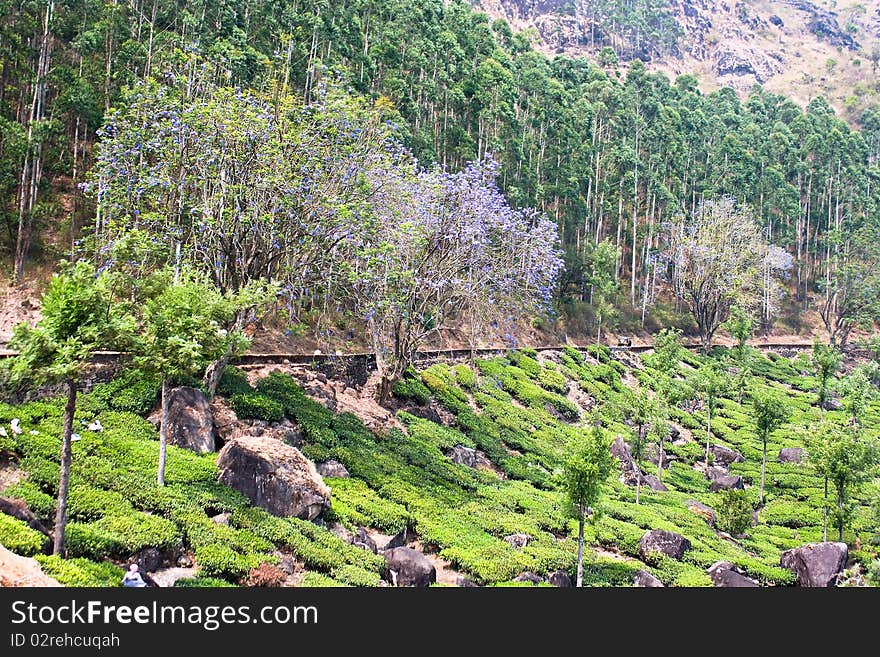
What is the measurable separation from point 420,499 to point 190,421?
7552 mm

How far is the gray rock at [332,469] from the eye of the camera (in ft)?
68.4

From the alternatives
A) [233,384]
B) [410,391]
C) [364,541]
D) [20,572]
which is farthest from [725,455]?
[20,572]

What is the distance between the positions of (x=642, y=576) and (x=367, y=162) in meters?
17.2

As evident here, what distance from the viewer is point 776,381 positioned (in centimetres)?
5750

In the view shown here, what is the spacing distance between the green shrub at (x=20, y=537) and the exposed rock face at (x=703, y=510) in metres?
24.6

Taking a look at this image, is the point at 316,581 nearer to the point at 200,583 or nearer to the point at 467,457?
the point at 200,583

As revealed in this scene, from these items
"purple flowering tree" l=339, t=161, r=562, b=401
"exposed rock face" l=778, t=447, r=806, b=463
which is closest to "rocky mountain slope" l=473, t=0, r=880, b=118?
"exposed rock face" l=778, t=447, r=806, b=463

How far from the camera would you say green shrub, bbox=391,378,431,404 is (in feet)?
96.2

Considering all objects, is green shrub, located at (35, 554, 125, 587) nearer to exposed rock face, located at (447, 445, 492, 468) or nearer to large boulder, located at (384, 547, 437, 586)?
large boulder, located at (384, 547, 437, 586)

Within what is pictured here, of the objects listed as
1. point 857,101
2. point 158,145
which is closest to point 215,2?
point 158,145

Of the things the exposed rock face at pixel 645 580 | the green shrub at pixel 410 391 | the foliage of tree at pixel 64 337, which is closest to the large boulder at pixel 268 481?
the foliage of tree at pixel 64 337

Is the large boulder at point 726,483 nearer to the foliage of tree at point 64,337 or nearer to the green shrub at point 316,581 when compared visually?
the green shrub at point 316,581

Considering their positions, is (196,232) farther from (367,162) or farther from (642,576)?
(642,576)

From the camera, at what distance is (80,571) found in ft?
36.9
